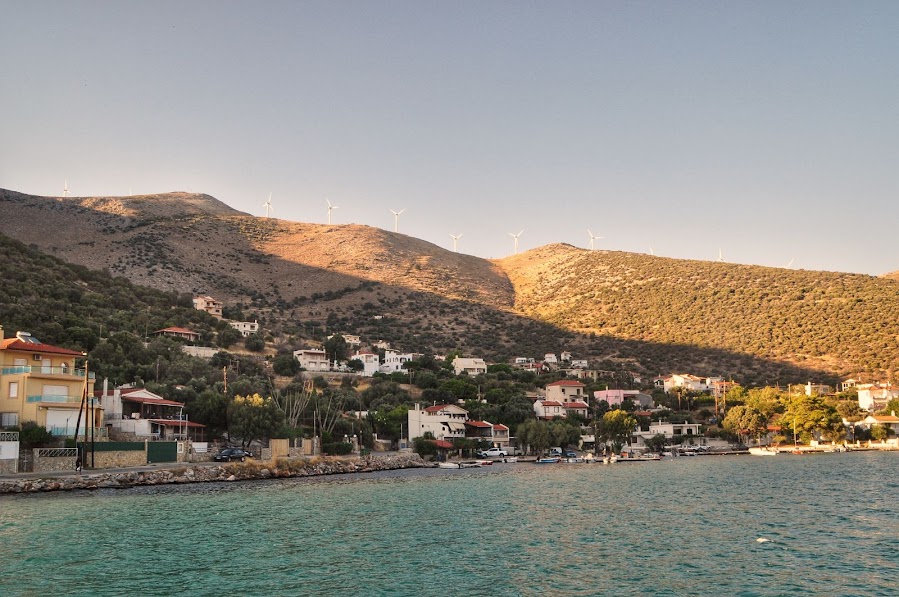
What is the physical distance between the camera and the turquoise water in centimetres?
1884

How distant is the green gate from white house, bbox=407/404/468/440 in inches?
967

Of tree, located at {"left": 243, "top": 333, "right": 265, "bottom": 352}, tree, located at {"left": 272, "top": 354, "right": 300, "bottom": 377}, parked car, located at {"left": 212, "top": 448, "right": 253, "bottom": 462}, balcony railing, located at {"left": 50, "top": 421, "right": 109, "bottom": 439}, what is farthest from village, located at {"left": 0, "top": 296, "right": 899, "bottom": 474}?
tree, located at {"left": 243, "top": 333, "right": 265, "bottom": 352}

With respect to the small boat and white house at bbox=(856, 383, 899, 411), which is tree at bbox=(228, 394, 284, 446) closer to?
the small boat

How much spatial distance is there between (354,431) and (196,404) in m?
14.3

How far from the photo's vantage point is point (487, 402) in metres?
81.9

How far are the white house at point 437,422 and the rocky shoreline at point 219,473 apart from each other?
6087 millimetres

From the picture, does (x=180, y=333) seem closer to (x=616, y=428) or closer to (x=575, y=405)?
(x=575, y=405)

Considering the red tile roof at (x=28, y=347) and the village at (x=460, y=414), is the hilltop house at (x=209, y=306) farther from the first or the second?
the red tile roof at (x=28, y=347)

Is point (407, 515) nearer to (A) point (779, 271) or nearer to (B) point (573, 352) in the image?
(B) point (573, 352)

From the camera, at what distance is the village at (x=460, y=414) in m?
43.8

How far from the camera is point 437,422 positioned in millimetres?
71375

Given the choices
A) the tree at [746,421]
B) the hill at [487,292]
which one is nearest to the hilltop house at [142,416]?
the hill at [487,292]

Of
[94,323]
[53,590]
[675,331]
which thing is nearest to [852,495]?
[53,590]

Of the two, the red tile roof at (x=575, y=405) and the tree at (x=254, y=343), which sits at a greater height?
the tree at (x=254, y=343)
